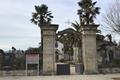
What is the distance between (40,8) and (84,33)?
34008 mm

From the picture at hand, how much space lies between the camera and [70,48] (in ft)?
213

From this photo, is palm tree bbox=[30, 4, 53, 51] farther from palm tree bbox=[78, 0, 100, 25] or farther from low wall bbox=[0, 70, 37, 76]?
low wall bbox=[0, 70, 37, 76]

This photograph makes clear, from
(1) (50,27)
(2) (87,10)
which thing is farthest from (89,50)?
(2) (87,10)

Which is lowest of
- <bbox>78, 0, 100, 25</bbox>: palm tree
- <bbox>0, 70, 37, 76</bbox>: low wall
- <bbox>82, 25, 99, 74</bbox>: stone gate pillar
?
<bbox>0, 70, 37, 76</bbox>: low wall

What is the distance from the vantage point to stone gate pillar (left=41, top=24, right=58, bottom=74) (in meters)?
27.5

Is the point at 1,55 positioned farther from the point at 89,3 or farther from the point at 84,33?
the point at 89,3

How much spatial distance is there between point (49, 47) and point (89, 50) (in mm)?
3523

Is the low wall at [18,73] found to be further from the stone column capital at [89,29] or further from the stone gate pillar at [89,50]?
the stone column capital at [89,29]

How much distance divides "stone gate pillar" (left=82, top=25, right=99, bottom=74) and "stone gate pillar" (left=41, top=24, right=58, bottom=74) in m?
Result: 2.76

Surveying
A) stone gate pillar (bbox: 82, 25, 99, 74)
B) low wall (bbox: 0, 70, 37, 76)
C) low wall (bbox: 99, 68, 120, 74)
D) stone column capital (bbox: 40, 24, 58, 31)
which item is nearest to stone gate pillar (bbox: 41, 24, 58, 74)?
stone column capital (bbox: 40, 24, 58, 31)

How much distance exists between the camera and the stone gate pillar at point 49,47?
27.5 metres

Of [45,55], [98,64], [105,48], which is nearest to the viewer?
[45,55]

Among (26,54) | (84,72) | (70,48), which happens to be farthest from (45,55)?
(70,48)

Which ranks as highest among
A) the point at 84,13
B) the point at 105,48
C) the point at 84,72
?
the point at 84,13
